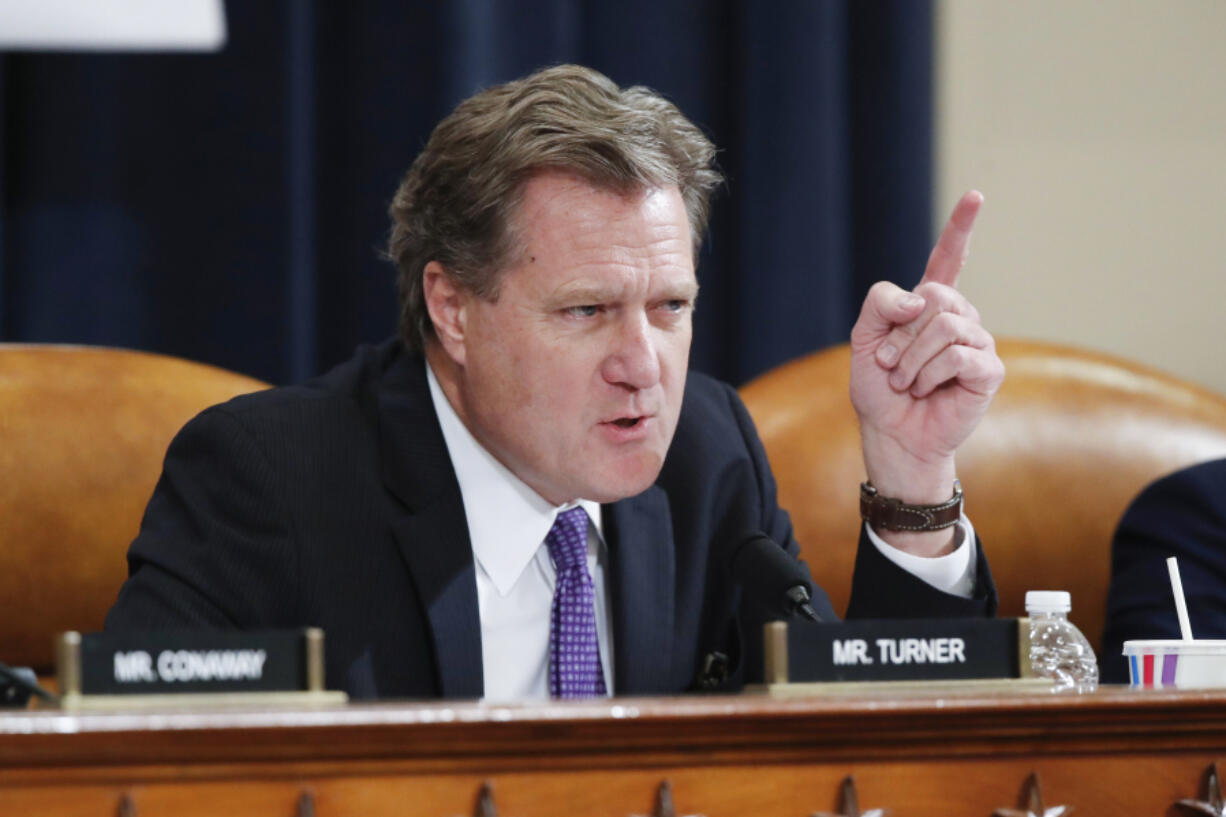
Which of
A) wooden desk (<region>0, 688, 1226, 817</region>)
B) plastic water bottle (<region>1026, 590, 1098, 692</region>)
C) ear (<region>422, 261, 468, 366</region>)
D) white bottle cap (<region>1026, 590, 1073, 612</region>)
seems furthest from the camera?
ear (<region>422, 261, 468, 366</region>)

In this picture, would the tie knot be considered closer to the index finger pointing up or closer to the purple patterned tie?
the purple patterned tie

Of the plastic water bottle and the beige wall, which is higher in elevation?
the beige wall

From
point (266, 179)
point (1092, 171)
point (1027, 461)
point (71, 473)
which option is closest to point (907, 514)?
point (1027, 461)

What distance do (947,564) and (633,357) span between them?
39 centimetres

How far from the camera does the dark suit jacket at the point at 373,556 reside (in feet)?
4.61

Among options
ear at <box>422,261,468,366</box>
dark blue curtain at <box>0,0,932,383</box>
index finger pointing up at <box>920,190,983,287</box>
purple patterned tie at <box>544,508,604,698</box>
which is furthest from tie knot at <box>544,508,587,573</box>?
dark blue curtain at <box>0,0,932,383</box>

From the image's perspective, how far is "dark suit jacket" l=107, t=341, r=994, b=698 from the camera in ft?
4.61

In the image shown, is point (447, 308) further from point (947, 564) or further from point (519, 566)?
point (947, 564)

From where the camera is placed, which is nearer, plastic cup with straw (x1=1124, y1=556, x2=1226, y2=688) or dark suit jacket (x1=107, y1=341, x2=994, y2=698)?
plastic cup with straw (x1=1124, y1=556, x2=1226, y2=688)

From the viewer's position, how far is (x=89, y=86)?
7.31 feet

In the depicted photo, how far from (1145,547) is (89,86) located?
1703 millimetres

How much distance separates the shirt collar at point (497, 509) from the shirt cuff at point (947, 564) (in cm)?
33

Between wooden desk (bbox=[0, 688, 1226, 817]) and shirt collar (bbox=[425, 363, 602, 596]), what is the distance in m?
0.66

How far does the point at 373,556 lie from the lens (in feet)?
4.79
